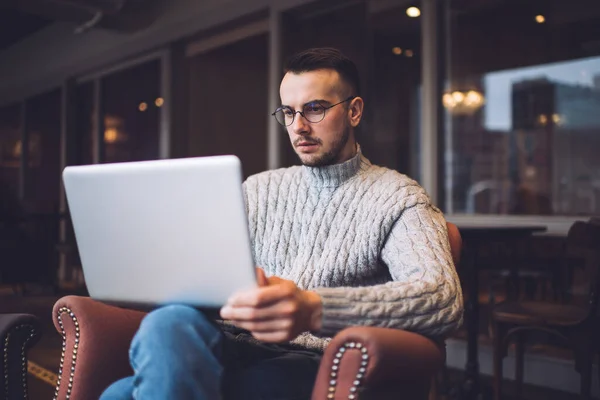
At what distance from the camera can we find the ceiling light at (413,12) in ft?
13.3

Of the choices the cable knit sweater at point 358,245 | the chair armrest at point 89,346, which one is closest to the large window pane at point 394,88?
the cable knit sweater at point 358,245

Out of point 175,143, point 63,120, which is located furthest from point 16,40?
point 175,143

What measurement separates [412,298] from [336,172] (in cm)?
57

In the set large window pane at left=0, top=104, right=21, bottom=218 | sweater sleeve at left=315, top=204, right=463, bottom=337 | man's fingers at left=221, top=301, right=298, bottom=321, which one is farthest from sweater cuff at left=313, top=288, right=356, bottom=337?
large window pane at left=0, top=104, right=21, bottom=218

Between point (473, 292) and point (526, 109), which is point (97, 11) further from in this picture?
point (473, 292)

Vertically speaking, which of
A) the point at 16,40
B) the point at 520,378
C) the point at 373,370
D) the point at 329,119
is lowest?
the point at 520,378

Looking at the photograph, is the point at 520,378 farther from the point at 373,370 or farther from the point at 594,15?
the point at 594,15

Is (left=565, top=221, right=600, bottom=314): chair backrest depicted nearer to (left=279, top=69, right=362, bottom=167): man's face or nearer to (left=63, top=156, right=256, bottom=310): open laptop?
(left=279, top=69, right=362, bottom=167): man's face

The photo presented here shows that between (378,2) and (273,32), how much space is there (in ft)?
2.87

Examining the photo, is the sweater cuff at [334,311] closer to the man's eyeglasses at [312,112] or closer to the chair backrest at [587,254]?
the man's eyeglasses at [312,112]

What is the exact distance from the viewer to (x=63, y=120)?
7.77 metres

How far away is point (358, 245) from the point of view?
5.16 feet

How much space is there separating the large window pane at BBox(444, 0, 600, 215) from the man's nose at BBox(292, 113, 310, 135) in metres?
2.51

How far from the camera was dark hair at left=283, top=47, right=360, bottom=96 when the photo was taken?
64.3 inches
